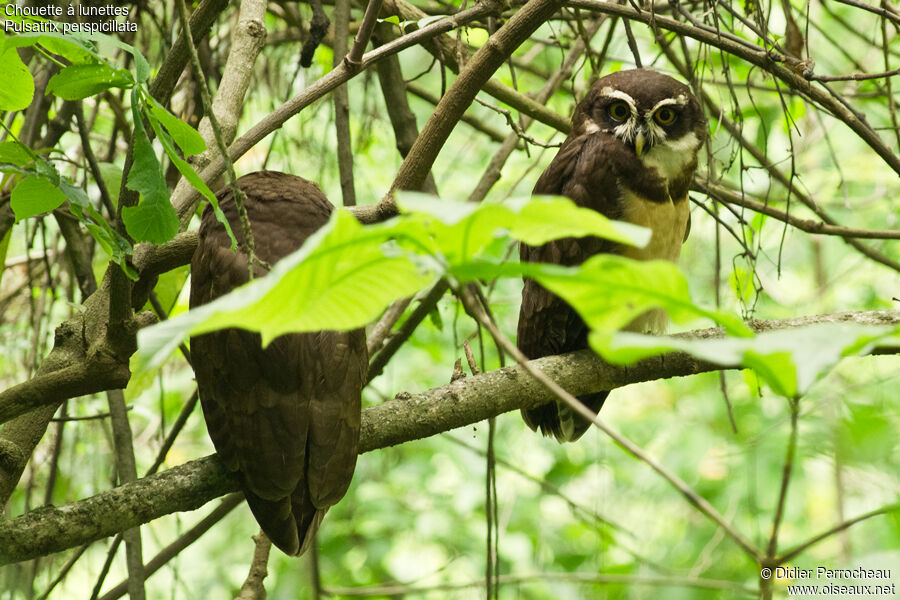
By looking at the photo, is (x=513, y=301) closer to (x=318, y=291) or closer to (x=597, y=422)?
(x=597, y=422)

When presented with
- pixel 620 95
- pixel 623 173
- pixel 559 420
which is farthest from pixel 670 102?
pixel 559 420

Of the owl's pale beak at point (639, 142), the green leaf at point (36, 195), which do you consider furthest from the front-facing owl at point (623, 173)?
the green leaf at point (36, 195)

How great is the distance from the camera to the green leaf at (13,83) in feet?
5.42

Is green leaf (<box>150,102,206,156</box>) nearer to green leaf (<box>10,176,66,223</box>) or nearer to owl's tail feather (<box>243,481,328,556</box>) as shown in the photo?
green leaf (<box>10,176,66,223</box>)

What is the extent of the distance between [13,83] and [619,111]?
2.18 metres

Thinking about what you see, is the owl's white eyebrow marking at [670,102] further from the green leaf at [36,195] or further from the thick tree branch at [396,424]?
the green leaf at [36,195]

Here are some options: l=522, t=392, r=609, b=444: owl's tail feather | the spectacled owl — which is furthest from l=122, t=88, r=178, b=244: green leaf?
l=522, t=392, r=609, b=444: owl's tail feather

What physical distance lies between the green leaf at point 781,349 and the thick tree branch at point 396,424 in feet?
4.73

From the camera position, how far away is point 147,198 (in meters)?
1.69

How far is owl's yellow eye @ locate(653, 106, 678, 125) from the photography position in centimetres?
323

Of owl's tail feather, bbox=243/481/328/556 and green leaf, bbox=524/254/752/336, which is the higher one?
owl's tail feather, bbox=243/481/328/556

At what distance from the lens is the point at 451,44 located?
3.43 metres

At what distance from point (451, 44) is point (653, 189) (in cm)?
95

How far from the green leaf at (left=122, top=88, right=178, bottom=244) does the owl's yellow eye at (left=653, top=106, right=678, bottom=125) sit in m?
2.00
